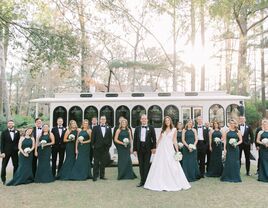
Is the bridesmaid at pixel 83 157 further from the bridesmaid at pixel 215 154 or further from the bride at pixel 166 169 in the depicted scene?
the bridesmaid at pixel 215 154

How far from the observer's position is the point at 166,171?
7.96 metres

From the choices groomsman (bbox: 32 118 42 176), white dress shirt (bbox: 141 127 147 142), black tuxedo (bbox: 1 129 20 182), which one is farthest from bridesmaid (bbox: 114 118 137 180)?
black tuxedo (bbox: 1 129 20 182)

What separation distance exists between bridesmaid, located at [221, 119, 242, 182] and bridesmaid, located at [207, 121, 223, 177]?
581 millimetres

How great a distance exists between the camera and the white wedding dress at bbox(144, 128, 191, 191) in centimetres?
784

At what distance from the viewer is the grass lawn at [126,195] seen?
6559 millimetres

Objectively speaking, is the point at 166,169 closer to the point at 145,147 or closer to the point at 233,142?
the point at 145,147

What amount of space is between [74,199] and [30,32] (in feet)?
16.1

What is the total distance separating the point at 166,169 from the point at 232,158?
2203mm

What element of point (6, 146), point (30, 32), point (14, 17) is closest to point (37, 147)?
point (6, 146)

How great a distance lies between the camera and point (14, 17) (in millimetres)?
9648

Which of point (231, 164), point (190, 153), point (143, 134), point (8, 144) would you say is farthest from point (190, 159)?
point (8, 144)

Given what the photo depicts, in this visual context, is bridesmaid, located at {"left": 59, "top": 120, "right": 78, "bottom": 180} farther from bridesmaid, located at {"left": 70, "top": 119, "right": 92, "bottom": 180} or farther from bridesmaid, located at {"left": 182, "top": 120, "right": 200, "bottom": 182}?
bridesmaid, located at {"left": 182, "top": 120, "right": 200, "bottom": 182}

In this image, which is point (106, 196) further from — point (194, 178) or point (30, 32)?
point (30, 32)

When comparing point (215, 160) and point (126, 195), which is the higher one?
point (215, 160)
